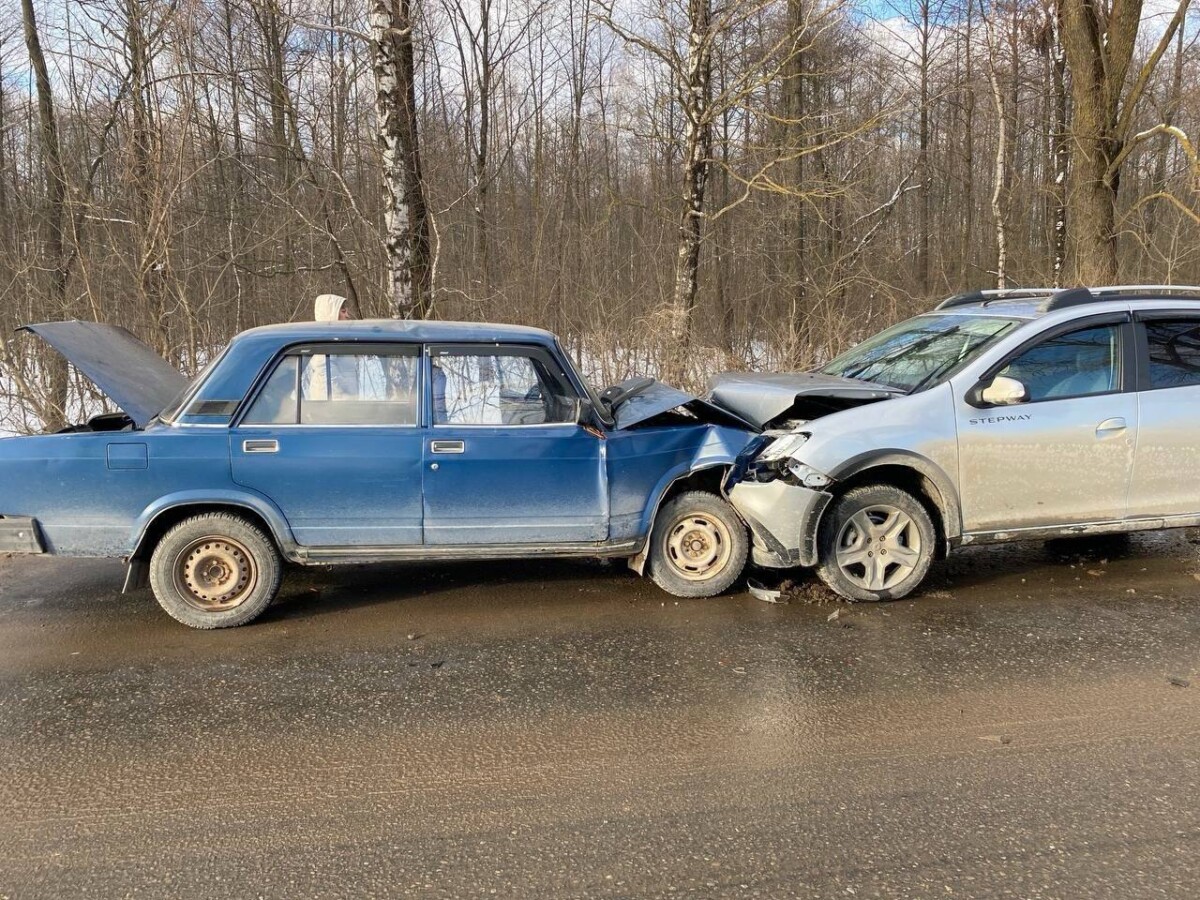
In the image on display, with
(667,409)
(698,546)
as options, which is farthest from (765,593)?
(667,409)

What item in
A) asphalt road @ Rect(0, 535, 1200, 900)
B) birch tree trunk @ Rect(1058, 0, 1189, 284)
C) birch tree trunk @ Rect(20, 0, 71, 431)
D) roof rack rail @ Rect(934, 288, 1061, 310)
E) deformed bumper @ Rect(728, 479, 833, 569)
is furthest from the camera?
birch tree trunk @ Rect(1058, 0, 1189, 284)

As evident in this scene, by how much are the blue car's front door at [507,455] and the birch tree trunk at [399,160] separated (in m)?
4.44

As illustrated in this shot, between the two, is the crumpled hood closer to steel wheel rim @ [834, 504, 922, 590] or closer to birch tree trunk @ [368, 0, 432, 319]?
steel wheel rim @ [834, 504, 922, 590]

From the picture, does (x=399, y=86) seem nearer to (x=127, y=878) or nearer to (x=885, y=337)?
(x=885, y=337)

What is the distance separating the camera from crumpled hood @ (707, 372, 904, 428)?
5449mm

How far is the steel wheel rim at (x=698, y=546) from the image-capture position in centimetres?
539

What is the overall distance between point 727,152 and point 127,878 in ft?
66.3

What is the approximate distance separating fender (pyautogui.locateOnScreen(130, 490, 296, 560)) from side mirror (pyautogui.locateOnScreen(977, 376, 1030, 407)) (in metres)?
4.48

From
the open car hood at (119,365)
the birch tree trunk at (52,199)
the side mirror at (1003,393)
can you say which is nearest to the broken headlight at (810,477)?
the side mirror at (1003,393)

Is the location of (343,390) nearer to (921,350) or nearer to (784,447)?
(784,447)

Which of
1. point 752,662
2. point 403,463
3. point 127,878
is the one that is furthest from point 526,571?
point 127,878

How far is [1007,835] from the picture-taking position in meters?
2.89

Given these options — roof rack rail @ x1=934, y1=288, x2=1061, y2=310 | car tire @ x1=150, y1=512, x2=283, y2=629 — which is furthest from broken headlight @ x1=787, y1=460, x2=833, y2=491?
car tire @ x1=150, y1=512, x2=283, y2=629

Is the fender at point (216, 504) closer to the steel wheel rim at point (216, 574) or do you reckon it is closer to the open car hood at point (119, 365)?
the steel wheel rim at point (216, 574)
